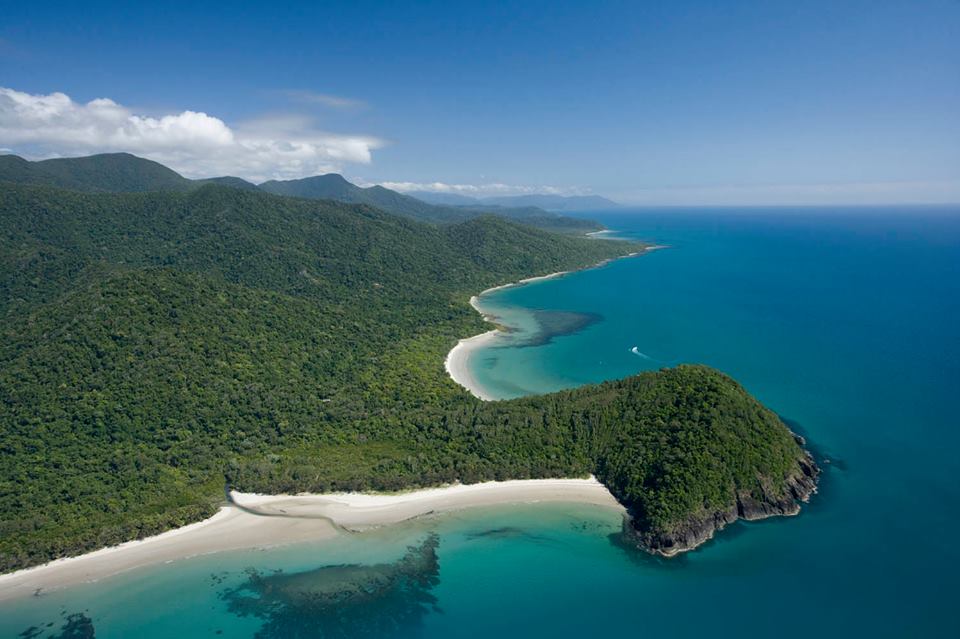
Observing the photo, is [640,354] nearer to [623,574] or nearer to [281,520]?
[623,574]

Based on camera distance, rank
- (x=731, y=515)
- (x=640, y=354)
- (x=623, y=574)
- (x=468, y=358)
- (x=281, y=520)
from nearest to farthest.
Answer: (x=623, y=574)
(x=731, y=515)
(x=281, y=520)
(x=468, y=358)
(x=640, y=354)

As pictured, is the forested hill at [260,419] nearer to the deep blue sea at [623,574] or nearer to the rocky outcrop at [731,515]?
the rocky outcrop at [731,515]

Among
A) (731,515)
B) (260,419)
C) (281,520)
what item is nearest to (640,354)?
(731,515)

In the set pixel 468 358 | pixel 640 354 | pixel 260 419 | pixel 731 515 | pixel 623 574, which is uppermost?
pixel 640 354

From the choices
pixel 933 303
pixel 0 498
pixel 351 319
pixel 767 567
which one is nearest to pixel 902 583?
pixel 767 567

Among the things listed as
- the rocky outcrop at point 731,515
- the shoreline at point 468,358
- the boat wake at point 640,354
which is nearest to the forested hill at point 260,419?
the rocky outcrop at point 731,515

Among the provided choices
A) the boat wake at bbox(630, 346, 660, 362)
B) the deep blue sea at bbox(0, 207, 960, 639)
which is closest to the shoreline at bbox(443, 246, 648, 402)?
the deep blue sea at bbox(0, 207, 960, 639)
